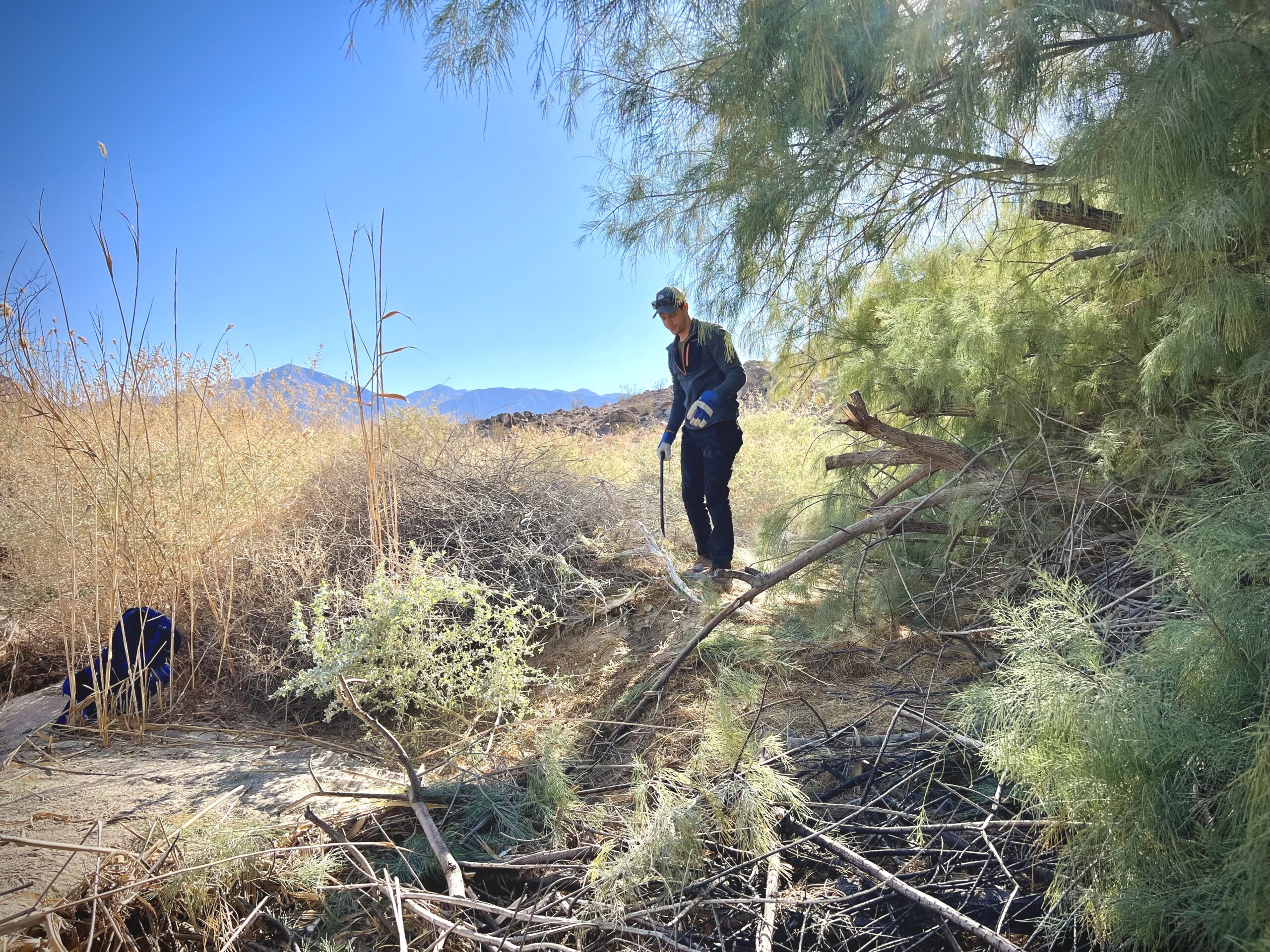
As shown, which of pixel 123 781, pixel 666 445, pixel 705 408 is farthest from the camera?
pixel 666 445

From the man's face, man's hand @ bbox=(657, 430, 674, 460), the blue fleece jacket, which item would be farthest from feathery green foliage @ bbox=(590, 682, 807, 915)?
the man's face

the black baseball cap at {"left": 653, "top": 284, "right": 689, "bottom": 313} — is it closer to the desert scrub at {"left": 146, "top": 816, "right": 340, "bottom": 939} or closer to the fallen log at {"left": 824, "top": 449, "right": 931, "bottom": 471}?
the fallen log at {"left": 824, "top": 449, "right": 931, "bottom": 471}

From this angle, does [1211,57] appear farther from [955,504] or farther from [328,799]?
[328,799]

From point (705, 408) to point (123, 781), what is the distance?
2.99 metres

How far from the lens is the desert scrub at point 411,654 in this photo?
205 centimetres

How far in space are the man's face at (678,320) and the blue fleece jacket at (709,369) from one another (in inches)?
2.5

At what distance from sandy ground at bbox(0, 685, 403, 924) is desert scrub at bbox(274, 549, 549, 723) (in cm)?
26

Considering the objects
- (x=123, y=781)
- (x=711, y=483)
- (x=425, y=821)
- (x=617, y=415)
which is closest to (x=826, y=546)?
(x=711, y=483)

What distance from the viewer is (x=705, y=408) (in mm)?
3809

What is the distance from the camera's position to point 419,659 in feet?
7.97

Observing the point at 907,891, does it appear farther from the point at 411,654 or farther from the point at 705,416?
the point at 705,416

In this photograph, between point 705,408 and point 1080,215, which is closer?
point 1080,215

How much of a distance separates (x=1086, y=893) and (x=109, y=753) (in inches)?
123

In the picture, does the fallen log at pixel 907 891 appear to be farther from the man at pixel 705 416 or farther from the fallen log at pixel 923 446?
the man at pixel 705 416
